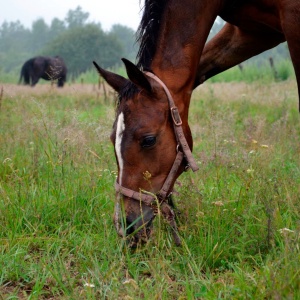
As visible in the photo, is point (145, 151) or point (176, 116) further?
point (176, 116)

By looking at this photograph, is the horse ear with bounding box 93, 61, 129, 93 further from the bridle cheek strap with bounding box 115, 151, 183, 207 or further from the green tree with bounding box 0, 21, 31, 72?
the green tree with bounding box 0, 21, 31, 72

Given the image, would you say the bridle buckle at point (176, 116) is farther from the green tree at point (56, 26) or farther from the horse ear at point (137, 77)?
the green tree at point (56, 26)

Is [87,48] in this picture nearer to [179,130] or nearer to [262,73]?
[262,73]

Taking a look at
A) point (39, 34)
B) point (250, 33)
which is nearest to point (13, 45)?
point (39, 34)

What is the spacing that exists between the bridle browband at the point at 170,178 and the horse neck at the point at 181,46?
0.10 metres

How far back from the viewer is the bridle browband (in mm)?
2955

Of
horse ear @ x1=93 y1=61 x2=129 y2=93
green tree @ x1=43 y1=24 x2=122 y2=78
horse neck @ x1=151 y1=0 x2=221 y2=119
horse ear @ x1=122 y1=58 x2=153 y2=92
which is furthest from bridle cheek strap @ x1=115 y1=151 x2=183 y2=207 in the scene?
green tree @ x1=43 y1=24 x2=122 y2=78

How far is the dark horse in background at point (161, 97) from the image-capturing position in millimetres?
2973

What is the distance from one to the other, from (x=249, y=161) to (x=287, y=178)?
32 cm

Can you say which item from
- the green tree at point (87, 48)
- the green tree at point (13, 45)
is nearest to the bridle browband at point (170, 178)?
the green tree at point (87, 48)

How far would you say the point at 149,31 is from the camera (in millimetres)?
3326

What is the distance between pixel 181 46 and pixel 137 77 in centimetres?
47

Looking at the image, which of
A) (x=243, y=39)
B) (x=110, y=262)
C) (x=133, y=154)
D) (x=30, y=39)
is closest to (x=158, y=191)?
(x=133, y=154)

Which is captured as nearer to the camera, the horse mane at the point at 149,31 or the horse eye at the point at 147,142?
the horse eye at the point at 147,142
